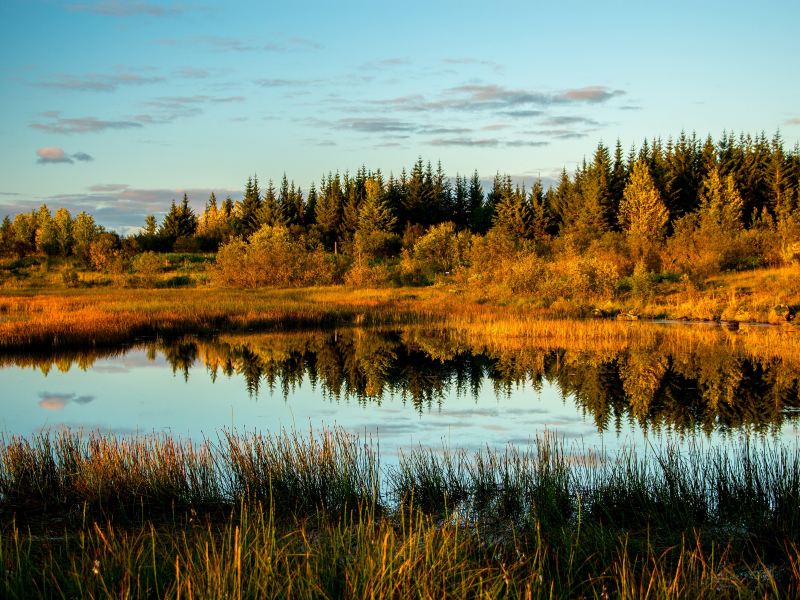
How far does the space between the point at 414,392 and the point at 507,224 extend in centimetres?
5742

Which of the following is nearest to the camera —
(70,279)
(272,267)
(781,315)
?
(781,315)

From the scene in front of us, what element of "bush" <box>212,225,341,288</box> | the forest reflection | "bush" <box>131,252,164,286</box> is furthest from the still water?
"bush" <box>131,252,164,286</box>

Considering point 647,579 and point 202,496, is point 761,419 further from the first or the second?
point 202,496

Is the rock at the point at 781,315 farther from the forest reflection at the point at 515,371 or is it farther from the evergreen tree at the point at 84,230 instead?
the evergreen tree at the point at 84,230

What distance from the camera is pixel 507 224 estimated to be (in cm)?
7381

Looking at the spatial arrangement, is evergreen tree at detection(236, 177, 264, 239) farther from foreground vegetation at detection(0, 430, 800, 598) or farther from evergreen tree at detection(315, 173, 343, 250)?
foreground vegetation at detection(0, 430, 800, 598)

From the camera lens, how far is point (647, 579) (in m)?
5.97

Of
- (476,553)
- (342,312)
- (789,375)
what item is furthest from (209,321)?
(476,553)

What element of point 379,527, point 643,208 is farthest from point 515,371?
point 643,208

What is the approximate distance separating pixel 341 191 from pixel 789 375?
76.2m

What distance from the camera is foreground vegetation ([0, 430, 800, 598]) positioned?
5477 millimetres

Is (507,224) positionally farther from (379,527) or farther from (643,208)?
(379,527)

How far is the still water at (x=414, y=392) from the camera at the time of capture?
539 inches

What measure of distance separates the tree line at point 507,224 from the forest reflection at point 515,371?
12987 mm
